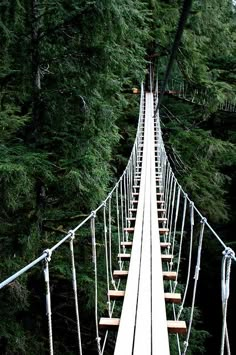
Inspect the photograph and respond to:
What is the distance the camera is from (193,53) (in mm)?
7852

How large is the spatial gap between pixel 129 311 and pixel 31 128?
1.88 m

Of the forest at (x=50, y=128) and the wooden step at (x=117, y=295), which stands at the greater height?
the forest at (x=50, y=128)

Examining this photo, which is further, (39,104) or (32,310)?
(32,310)

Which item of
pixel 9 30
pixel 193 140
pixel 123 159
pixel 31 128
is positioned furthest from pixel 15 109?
pixel 193 140

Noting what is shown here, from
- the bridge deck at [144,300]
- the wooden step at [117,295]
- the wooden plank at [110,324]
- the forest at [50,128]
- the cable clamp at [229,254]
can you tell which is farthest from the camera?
the forest at [50,128]

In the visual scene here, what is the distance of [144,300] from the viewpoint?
203cm

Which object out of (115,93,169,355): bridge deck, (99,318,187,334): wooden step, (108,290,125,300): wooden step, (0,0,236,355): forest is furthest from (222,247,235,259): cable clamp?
(0,0,236,355): forest

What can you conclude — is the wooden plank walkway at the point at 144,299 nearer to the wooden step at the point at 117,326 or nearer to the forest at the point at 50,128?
the wooden step at the point at 117,326

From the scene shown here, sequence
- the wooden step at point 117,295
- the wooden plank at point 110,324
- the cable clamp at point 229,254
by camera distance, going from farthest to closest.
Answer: the wooden step at point 117,295 < the wooden plank at point 110,324 < the cable clamp at point 229,254

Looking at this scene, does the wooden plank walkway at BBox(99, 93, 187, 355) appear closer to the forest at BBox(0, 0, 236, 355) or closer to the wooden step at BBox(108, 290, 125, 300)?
the wooden step at BBox(108, 290, 125, 300)

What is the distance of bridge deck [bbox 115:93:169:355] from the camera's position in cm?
166

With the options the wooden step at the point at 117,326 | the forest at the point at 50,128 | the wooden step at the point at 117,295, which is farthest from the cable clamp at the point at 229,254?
the forest at the point at 50,128

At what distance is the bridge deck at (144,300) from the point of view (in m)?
1.66

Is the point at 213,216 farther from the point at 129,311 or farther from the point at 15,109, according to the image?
the point at 129,311
